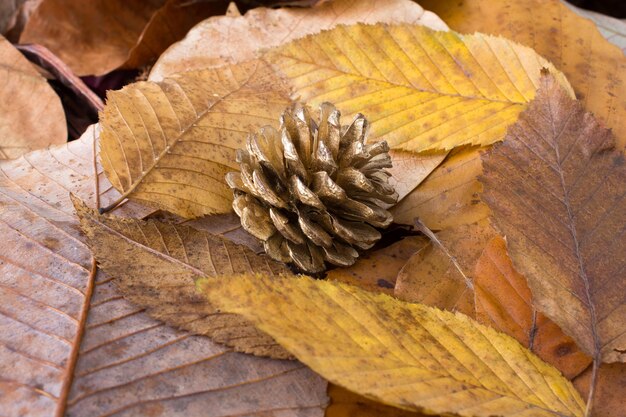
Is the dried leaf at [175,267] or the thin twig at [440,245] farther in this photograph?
the thin twig at [440,245]

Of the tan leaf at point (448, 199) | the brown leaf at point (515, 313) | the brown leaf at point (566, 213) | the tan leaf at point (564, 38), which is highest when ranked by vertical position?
the tan leaf at point (564, 38)

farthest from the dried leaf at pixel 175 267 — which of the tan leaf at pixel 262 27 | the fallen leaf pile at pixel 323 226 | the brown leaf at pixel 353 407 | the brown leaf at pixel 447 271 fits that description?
the tan leaf at pixel 262 27

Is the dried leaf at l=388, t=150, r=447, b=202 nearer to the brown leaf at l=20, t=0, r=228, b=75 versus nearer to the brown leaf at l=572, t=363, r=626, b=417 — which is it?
the brown leaf at l=572, t=363, r=626, b=417

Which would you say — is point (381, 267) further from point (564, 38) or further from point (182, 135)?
point (564, 38)

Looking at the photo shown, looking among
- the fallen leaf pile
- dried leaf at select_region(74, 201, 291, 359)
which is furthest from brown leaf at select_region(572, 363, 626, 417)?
dried leaf at select_region(74, 201, 291, 359)

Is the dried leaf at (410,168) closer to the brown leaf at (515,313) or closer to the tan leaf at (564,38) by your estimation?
the brown leaf at (515,313)

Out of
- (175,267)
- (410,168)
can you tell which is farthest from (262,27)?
(175,267)

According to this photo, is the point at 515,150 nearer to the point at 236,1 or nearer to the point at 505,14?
the point at 505,14
